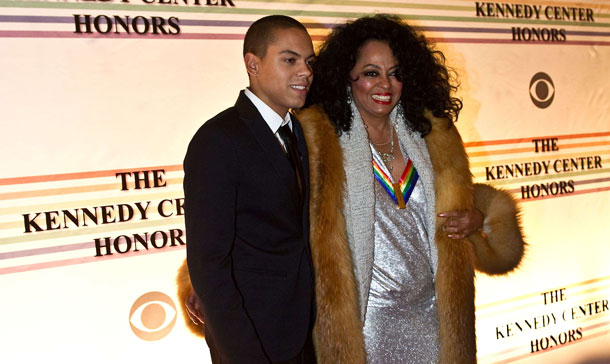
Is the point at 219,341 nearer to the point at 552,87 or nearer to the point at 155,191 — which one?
the point at 155,191

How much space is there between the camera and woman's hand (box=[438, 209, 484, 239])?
2.15 meters

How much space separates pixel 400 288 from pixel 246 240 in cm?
71

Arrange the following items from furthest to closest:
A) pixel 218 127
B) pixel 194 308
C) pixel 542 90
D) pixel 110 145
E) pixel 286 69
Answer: pixel 542 90
pixel 110 145
pixel 194 308
pixel 286 69
pixel 218 127

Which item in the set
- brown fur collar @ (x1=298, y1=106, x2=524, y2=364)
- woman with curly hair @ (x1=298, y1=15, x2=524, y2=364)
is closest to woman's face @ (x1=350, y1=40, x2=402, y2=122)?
woman with curly hair @ (x1=298, y1=15, x2=524, y2=364)

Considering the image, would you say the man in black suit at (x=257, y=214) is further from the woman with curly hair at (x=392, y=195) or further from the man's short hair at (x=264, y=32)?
the woman with curly hair at (x=392, y=195)

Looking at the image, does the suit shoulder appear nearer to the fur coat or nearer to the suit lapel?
the suit lapel

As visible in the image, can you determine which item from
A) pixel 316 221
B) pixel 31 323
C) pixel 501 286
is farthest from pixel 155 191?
pixel 501 286

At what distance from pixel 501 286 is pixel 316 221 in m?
1.86

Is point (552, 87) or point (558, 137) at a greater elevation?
point (552, 87)

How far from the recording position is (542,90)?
352 cm

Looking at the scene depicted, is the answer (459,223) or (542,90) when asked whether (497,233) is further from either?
(542,90)

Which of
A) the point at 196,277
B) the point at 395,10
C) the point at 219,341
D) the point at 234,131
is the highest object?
the point at 395,10

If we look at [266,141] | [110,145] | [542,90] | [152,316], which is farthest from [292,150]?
[542,90]

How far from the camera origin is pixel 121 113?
2.43m
